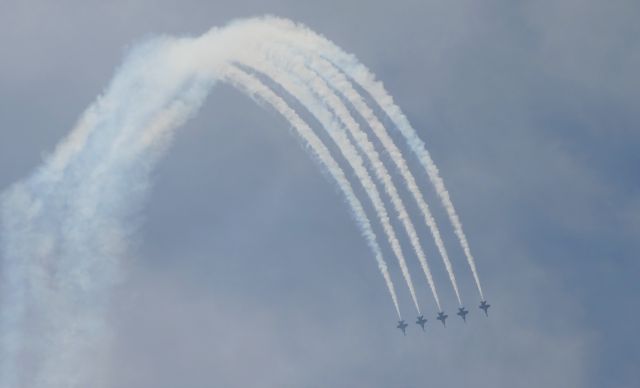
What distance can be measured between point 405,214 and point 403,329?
53.9 ft

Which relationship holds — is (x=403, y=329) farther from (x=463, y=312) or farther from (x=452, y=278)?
(x=452, y=278)

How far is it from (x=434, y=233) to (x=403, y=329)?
15.4 meters

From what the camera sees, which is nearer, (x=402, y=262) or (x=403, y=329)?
(x=402, y=262)

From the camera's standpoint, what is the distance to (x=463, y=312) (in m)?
98.0

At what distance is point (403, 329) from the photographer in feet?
308

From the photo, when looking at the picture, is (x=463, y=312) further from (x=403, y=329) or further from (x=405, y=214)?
(x=405, y=214)

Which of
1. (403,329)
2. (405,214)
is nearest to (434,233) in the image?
(405,214)

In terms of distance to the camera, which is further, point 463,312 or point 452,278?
point 463,312

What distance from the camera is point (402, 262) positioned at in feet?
265

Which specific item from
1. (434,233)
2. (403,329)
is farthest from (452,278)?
(403,329)

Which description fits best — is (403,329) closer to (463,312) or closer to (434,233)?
(463,312)

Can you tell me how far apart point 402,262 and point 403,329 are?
14.5 metres

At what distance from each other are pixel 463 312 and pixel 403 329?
6.78 meters

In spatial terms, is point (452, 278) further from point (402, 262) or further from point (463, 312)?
point (463, 312)
